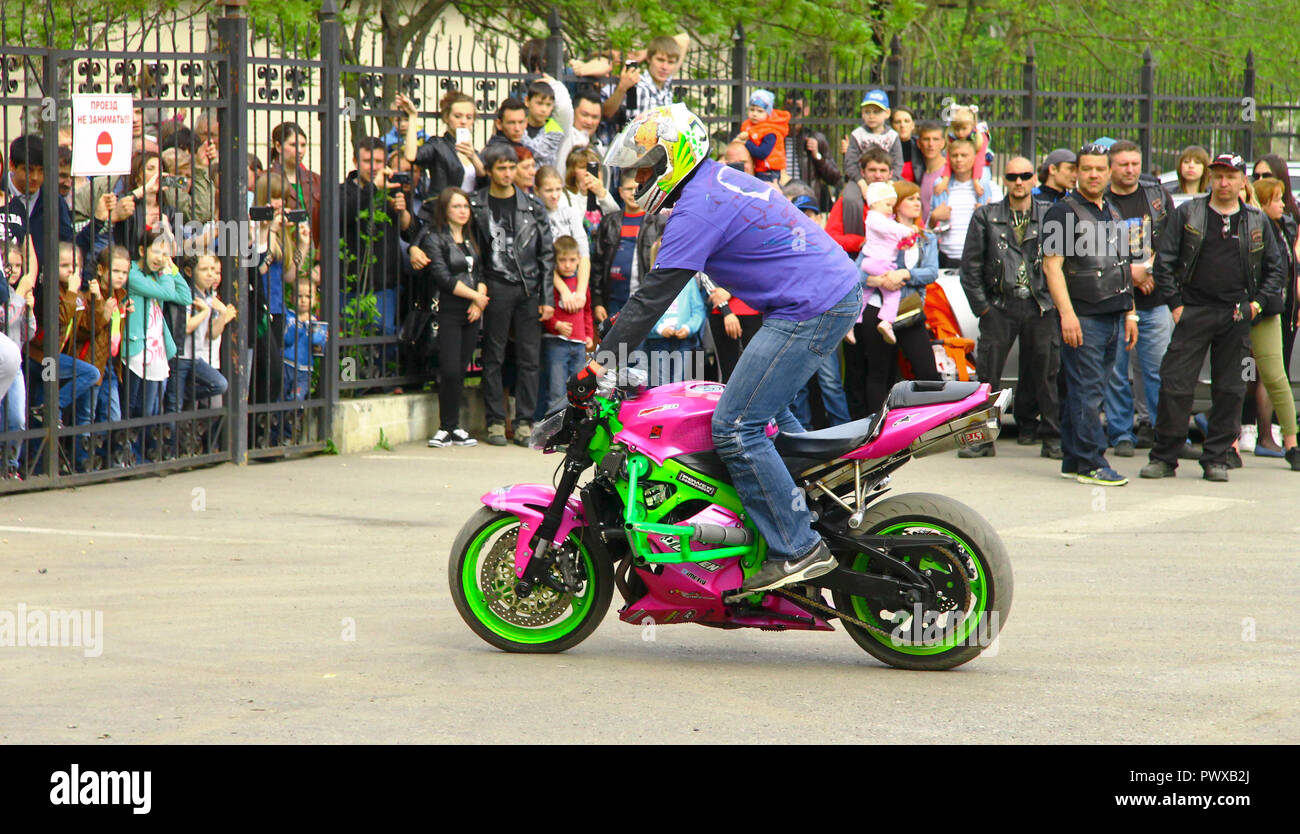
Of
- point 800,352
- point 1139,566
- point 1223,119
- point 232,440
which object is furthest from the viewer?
point 1223,119

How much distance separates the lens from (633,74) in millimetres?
14320

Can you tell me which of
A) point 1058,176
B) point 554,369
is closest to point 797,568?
point 554,369

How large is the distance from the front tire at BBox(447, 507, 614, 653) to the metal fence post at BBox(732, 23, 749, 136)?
896 cm

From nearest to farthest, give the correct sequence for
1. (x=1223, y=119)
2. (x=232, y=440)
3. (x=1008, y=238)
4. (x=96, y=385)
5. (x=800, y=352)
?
(x=800, y=352) → (x=96, y=385) → (x=232, y=440) → (x=1008, y=238) → (x=1223, y=119)

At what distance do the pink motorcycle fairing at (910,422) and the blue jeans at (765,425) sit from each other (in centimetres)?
33

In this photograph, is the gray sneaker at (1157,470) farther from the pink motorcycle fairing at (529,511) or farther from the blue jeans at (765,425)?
the pink motorcycle fairing at (529,511)

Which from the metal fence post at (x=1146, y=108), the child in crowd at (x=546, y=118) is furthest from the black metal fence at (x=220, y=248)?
the metal fence post at (x=1146, y=108)

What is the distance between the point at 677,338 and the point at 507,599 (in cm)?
586

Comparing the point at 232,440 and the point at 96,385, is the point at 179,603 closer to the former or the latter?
the point at 96,385

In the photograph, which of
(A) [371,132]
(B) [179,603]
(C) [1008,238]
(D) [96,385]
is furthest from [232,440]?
(C) [1008,238]

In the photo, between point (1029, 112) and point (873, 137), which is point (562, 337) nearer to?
point (873, 137)

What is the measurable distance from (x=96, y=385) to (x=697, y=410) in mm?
5349

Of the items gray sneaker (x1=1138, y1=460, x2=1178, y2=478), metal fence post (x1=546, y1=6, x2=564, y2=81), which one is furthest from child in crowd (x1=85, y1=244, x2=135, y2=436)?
gray sneaker (x1=1138, y1=460, x2=1178, y2=478)

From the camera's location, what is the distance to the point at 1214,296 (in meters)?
11.9
